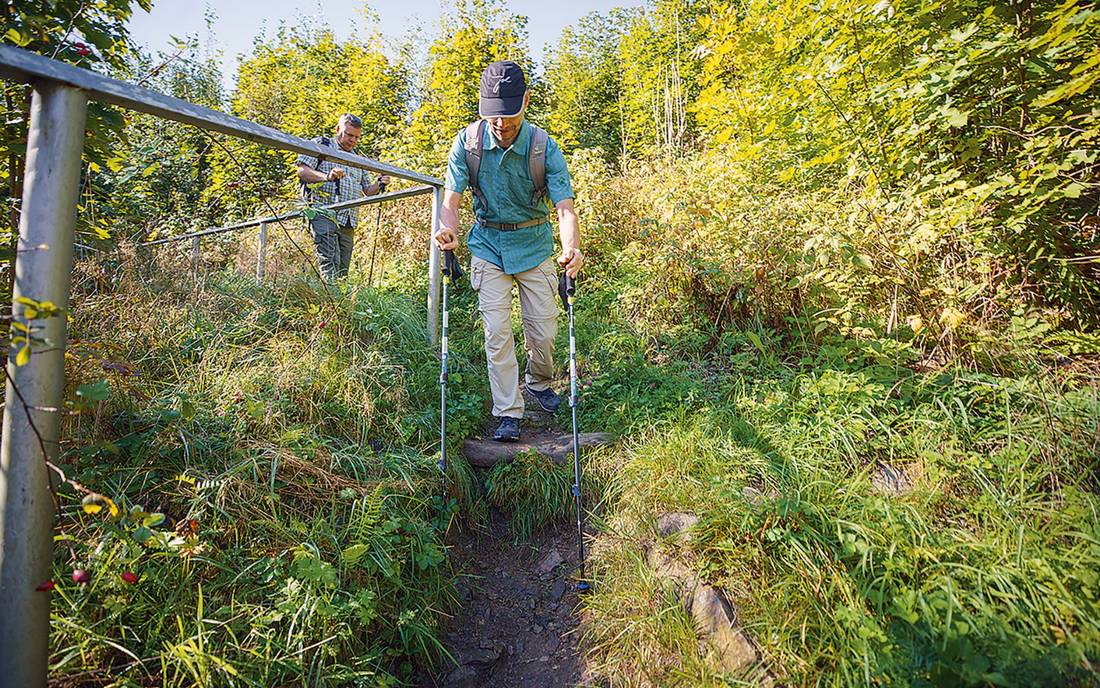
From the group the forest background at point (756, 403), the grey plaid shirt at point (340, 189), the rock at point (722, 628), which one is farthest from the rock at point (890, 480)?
the grey plaid shirt at point (340, 189)

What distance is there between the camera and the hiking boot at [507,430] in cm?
366

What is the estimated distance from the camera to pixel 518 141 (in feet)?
11.2

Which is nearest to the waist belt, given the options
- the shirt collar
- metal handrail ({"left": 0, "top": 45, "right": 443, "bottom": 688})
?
the shirt collar

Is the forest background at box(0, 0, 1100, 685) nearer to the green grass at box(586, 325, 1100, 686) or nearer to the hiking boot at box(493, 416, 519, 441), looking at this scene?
the green grass at box(586, 325, 1100, 686)

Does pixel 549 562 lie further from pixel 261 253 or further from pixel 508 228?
pixel 261 253

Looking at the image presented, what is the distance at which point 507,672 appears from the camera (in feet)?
7.96

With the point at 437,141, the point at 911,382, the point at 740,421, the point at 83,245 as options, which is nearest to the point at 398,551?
the point at 740,421

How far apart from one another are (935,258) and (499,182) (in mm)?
2882

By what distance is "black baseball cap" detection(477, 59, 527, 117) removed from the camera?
125 inches

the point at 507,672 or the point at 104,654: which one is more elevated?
the point at 104,654

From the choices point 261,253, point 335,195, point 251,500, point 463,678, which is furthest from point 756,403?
point 261,253

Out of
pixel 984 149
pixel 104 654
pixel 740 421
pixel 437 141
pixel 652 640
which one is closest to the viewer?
pixel 104 654

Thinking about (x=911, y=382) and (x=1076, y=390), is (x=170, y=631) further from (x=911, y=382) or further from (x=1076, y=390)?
(x=1076, y=390)

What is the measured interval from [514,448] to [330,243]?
3.17 m
